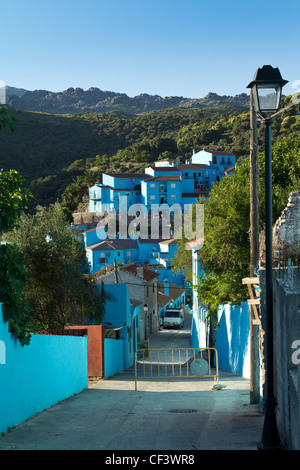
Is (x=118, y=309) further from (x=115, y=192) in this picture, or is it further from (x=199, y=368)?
(x=115, y=192)

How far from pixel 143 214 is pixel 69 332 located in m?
90.9

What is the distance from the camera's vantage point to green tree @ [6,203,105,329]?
26.0m

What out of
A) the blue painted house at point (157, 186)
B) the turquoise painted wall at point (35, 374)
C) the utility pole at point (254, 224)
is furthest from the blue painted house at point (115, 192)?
the utility pole at point (254, 224)

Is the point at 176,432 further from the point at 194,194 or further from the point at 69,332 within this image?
the point at 194,194

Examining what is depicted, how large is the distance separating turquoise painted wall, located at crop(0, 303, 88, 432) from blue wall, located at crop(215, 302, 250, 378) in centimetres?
600

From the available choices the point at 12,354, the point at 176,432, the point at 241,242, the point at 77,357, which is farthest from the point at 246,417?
the point at 241,242

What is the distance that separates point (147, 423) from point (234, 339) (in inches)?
478

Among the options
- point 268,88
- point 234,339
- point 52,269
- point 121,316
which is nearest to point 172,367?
point 234,339

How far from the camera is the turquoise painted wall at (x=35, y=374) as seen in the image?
30.8 ft

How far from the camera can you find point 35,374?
11.4 m

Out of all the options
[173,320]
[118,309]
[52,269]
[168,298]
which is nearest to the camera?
[52,269]

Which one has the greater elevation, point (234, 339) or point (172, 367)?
point (234, 339)

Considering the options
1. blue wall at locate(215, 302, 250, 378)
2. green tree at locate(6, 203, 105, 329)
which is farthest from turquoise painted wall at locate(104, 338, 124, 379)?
blue wall at locate(215, 302, 250, 378)

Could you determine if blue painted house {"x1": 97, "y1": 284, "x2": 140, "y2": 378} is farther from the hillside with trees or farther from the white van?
the hillside with trees
